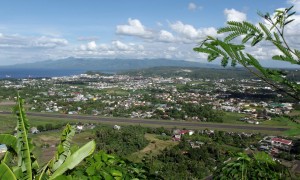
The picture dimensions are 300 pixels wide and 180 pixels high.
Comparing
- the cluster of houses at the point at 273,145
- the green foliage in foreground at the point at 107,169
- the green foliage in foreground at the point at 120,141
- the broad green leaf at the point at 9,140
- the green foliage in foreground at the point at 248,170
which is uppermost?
the broad green leaf at the point at 9,140

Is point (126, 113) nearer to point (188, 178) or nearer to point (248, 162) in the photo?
point (188, 178)

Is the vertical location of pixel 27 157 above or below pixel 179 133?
above

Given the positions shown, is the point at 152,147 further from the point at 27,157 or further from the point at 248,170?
the point at 27,157

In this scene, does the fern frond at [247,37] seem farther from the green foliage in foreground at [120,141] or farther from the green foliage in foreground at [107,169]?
the green foliage in foreground at [120,141]

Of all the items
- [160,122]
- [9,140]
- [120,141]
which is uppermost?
[9,140]

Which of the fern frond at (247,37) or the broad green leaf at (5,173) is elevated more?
the fern frond at (247,37)

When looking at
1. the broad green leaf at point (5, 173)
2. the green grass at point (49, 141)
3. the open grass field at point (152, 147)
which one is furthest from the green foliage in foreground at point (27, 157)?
the open grass field at point (152, 147)

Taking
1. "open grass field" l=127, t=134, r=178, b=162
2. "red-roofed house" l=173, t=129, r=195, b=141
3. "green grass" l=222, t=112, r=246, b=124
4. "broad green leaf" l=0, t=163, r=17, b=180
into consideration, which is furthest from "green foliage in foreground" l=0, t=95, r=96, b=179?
"green grass" l=222, t=112, r=246, b=124

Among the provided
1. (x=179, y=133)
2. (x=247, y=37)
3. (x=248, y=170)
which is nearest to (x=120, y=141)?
(x=179, y=133)

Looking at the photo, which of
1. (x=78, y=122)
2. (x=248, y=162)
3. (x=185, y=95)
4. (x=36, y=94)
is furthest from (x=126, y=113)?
(x=248, y=162)
